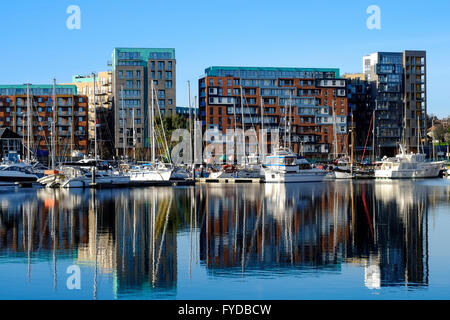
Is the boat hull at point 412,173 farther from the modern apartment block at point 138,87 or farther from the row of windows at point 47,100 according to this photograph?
the row of windows at point 47,100

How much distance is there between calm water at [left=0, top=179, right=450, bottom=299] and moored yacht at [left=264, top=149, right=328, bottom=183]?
6324cm

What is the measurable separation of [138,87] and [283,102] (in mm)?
39613

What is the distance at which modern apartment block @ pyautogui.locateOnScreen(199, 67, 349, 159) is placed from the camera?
184 metres

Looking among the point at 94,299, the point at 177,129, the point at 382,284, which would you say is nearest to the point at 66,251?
the point at 94,299

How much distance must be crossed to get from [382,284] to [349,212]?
96.3 ft

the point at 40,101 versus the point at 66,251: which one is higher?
the point at 40,101

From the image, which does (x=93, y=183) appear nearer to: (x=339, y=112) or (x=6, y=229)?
(x=6, y=229)

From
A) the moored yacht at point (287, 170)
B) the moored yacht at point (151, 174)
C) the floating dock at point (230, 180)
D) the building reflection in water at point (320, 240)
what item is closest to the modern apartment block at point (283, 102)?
the moored yacht at point (287, 170)

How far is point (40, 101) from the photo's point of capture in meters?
184

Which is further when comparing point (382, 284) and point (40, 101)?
point (40, 101)

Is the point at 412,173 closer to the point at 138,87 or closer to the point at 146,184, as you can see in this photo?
the point at 146,184

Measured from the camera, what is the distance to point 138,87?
600 feet

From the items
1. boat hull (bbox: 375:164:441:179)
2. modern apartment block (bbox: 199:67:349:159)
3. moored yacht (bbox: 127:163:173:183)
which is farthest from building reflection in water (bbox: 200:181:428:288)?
modern apartment block (bbox: 199:67:349:159)

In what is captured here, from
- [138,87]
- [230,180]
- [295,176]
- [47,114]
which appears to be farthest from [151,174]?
[47,114]
